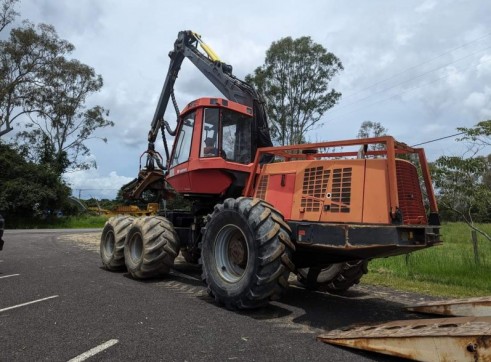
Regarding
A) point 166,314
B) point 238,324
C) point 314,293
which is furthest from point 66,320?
point 314,293

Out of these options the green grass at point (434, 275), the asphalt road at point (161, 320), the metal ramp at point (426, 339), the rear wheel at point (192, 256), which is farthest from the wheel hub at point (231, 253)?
the green grass at point (434, 275)

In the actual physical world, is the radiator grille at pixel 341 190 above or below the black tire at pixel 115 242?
above

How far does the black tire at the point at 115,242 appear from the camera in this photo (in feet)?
31.2

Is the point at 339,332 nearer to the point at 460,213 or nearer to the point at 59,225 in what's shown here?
the point at 460,213

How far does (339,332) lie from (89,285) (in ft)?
15.1

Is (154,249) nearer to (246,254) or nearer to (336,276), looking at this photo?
(246,254)

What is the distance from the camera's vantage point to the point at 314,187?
6.30 metres

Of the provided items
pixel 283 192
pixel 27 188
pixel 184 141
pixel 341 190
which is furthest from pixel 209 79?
pixel 27 188

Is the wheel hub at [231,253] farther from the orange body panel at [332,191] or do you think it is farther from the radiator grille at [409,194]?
the radiator grille at [409,194]

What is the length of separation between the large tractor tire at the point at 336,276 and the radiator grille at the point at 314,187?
1.57 m

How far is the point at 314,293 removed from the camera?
7.79 meters

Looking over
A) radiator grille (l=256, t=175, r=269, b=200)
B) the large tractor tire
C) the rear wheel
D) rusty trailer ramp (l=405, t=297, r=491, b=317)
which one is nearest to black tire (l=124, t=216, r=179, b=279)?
the rear wheel

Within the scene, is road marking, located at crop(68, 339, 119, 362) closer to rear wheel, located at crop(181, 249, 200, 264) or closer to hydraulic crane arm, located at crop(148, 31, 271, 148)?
rear wheel, located at crop(181, 249, 200, 264)

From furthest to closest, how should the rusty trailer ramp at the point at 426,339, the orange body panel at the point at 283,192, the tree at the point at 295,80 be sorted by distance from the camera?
1. the tree at the point at 295,80
2. the orange body panel at the point at 283,192
3. the rusty trailer ramp at the point at 426,339
